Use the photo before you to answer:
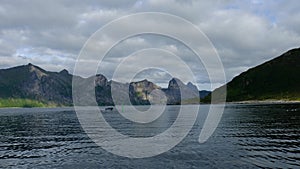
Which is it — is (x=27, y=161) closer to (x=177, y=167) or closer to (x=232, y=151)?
(x=177, y=167)

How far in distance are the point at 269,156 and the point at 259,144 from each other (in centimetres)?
1278

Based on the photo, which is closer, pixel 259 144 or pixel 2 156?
pixel 2 156

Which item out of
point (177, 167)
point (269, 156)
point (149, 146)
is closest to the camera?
point (177, 167)

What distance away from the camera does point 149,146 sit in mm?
60125

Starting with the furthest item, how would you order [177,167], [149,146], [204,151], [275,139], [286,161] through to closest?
[275,139] → [149,146] → [204,151] → [286,161] → [177,167]

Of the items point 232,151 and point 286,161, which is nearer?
point 286,161

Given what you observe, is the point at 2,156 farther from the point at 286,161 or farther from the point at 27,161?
the point at 286,161

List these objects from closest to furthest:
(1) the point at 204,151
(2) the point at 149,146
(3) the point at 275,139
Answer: (1) the point at 204,151, (2) the point at 149,146, (3) the point at 275,139

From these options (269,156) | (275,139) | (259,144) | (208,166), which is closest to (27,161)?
(208,166)

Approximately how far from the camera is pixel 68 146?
62875mm

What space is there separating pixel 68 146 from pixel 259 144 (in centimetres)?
4021

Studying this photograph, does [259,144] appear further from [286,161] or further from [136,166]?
[136,166]

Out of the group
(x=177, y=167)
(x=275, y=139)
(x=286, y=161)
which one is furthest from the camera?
(x=275, y=139)

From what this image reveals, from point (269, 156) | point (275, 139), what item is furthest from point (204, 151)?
point (275, 139)
